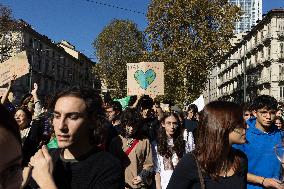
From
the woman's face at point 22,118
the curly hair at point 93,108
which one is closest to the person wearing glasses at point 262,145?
the curly hair at point 93,108


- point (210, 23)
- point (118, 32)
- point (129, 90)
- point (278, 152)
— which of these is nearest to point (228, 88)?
point (118, 32)

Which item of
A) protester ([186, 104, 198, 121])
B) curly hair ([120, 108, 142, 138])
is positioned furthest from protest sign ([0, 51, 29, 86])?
protester ([186, 104, 198, 121])

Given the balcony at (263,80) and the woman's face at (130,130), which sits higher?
the balcony at (263,80)

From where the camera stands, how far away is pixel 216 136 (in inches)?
116

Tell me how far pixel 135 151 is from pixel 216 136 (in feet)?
8.94

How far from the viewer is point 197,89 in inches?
1334

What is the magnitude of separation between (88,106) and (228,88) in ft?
286

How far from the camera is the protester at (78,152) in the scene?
7.16 ft

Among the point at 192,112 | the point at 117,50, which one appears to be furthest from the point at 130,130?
the point at 117,50

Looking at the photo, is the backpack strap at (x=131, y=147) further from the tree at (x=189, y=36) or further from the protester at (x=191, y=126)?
the tree at (x=189, y=36)

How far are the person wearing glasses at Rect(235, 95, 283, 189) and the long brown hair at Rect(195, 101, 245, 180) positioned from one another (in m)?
0.89

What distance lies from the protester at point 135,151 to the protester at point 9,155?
4222mm

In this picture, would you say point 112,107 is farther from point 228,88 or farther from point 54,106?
point 228,88

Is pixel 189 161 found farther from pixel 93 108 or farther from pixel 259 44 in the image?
pixel 259 44
